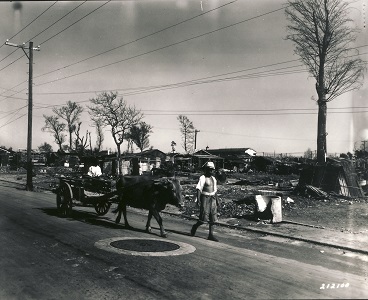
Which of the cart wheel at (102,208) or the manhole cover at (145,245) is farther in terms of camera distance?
the cart wheel at (102,208)

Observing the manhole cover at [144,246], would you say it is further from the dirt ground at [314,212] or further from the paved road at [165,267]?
the dirt ground at [314,212]

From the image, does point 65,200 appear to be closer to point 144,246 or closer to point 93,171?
point 93,171

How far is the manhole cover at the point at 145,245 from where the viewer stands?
Answer: 7.84 m

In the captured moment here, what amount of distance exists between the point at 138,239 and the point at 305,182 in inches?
548

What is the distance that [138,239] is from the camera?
8.85m

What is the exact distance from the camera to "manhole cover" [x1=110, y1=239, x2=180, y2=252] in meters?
7.84

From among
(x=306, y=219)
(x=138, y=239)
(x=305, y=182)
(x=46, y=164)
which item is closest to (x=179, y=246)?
(x=138, y=239)

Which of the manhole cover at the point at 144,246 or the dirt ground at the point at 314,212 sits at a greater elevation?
the manhole cover at the point at 144,246

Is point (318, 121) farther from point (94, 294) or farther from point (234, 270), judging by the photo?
point (94, 294)

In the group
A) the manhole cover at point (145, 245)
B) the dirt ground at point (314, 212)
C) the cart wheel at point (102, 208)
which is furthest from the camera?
the cart wheel at point (102, 208)

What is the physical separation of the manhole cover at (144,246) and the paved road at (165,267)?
21 mm

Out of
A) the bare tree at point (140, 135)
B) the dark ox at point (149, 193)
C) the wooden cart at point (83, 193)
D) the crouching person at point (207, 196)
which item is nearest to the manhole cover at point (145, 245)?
the dark ox at point (149, 193)

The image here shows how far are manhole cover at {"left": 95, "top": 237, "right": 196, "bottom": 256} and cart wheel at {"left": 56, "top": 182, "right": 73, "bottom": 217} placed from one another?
4029 mm

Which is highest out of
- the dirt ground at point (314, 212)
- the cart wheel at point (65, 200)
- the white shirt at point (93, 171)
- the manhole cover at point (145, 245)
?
the white shirt at point (93, 171)
